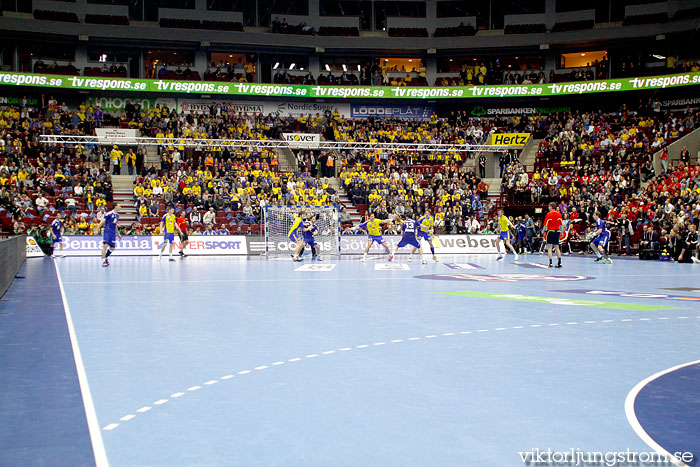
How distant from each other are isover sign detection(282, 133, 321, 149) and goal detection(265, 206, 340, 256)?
10.4m

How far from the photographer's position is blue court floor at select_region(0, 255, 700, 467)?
14.5ft

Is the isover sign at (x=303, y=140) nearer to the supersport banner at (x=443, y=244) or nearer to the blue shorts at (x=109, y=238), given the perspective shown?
the supersport banner at (x=443, y=244)

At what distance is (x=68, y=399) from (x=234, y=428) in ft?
5.92

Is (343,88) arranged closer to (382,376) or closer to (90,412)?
(382,376)

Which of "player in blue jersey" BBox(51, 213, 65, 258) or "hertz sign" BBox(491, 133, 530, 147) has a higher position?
"hertz sign" BBox(491, 133, 530, 147)

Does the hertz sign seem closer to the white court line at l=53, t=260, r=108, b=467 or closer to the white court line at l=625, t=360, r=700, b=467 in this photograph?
the white court line at l=625, t=360, r=700, b=467

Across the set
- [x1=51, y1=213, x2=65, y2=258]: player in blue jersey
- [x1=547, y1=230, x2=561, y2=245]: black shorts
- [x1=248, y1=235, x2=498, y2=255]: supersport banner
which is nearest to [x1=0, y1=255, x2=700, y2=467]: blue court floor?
[x1=547, y1=230, x2=561, y2=245]: black shorts

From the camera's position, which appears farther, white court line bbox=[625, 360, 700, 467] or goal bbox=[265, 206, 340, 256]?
goal bbox=[265, 206, 340, 256]

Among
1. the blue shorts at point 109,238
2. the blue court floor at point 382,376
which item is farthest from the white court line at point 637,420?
the blue shorts at point 109,238

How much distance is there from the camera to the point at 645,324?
9.61 meters

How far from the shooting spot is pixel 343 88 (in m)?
47.7

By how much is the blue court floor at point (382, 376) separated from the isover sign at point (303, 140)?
28.7 metres

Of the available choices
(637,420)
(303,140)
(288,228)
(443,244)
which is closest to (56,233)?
(288,228)

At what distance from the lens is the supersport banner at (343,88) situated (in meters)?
41.9
